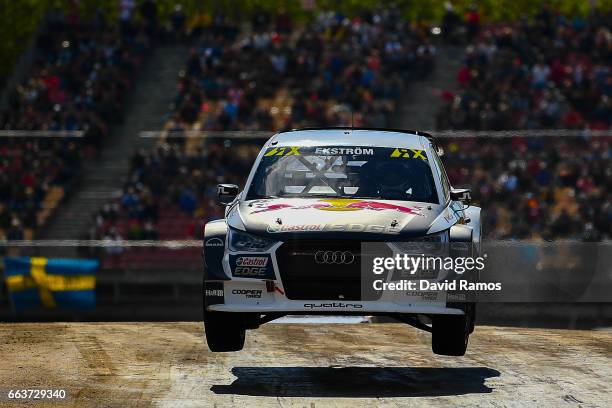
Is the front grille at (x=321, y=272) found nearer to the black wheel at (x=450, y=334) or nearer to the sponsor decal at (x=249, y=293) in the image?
the sponsor decal at (x=249, y=293)

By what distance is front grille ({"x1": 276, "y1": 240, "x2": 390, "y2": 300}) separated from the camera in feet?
32.7

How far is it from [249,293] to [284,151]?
5.89ft

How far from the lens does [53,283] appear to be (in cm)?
1878

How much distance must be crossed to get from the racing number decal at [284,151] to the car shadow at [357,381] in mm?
1794

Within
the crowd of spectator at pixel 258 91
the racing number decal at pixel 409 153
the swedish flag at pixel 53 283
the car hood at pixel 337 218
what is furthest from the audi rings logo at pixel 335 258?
the crowd of spectator at pixel 258 91

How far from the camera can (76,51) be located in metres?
32.3

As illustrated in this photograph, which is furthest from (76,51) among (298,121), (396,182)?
(396,182)

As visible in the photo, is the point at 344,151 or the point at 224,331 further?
the point at 344,151

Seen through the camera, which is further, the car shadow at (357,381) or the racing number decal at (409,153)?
the racing number decal at (409,153)

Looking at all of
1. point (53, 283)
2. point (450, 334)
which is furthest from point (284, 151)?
point (53, 283)

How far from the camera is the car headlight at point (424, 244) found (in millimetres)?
10031

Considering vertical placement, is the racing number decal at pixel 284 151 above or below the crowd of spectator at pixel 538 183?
above

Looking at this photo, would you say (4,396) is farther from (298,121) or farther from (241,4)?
(241,4)

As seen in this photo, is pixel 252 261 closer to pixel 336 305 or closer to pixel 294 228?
pixel 294 228
